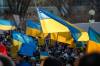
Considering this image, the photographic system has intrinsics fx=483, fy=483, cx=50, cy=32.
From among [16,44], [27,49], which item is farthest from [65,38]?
[27,49]

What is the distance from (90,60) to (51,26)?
39.8ft

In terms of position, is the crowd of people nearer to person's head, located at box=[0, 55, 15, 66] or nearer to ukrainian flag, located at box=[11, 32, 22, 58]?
person's head, located at box=[0, 55, 15, 66]

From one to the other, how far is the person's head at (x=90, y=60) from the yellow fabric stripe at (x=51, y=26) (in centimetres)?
1171

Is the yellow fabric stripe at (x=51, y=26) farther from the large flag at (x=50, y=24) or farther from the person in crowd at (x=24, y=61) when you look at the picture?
the person in crowd at (x=24, y=61)

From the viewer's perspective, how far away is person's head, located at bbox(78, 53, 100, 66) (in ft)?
9.74

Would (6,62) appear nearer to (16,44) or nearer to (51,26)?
(51,26)

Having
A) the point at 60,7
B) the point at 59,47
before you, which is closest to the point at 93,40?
the point at 59,47

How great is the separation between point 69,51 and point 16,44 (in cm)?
333

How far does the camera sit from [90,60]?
2.97m

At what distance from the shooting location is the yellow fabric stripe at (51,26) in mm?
14859

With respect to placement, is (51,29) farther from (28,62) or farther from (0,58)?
(0,58)

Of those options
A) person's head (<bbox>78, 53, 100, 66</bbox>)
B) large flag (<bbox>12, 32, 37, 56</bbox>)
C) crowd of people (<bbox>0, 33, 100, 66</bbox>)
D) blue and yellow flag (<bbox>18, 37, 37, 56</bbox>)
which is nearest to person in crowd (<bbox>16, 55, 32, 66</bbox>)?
crowd of people (<bbox>0, 33, 100, 66</bbox>)

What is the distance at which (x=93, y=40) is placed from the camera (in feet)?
35.2

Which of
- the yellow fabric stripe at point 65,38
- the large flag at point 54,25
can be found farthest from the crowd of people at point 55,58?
the large flag at point 54,25
